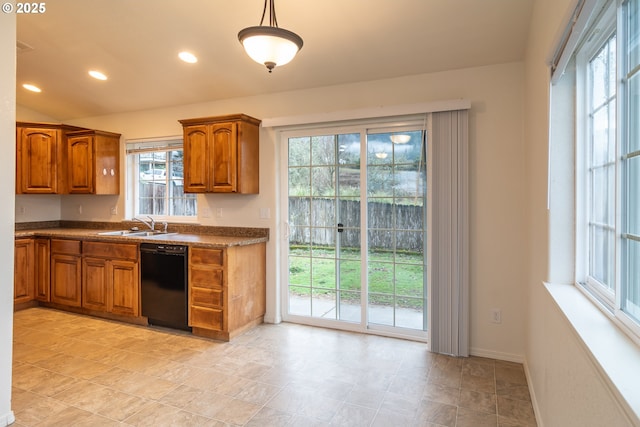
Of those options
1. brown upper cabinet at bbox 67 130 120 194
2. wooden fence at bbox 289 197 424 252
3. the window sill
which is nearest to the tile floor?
wooden fence at bbox 289 197 424 252

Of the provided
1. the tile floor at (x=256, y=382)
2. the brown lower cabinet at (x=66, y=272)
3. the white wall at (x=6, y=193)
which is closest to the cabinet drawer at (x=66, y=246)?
the brown lower cabinet at (x=66, y=272)

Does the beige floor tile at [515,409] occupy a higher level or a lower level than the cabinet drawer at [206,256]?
lower

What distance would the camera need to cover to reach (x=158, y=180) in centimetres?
486

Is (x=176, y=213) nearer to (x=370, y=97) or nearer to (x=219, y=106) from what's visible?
(x=219, y=106)

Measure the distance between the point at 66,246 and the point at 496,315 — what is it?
466 centimetres

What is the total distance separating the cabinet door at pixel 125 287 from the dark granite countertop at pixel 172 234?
10.9 inches

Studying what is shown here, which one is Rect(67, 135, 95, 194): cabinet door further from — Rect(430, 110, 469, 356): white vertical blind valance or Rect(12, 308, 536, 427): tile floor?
Rect(430, 110, 469, 356): white vertical blind valance

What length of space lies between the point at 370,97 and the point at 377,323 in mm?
2213

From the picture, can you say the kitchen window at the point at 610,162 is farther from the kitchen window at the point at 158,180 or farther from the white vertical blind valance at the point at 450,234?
the kitchen window at the point at 158,180

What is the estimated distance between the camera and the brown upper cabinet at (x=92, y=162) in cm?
472

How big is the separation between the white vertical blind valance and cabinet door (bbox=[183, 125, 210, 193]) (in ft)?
7.69

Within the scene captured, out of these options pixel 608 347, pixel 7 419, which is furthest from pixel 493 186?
pixel 7 419

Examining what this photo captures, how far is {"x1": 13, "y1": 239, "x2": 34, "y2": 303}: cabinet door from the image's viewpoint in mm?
4367

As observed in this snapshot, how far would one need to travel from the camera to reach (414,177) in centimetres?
342
